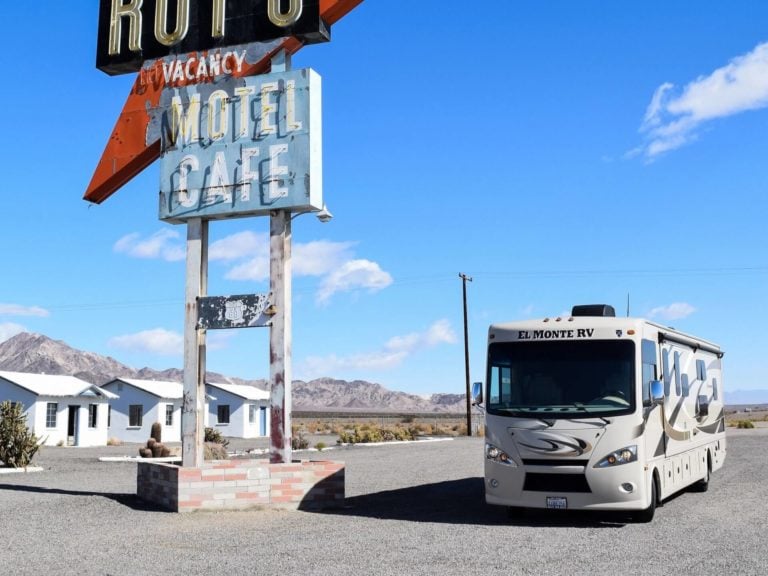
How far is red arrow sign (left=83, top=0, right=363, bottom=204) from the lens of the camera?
1772cm

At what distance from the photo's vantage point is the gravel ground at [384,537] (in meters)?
9.73

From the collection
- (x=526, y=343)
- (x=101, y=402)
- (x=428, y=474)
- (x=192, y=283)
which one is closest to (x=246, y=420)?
(x=101, y=402)

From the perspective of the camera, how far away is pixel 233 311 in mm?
16125

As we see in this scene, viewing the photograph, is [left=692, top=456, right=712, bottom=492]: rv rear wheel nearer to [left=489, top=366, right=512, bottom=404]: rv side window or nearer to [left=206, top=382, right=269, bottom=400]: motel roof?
[left=489, top=366, right=512, bottom=404]: rv side window

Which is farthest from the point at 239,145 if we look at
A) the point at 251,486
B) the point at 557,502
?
the point at 557,502

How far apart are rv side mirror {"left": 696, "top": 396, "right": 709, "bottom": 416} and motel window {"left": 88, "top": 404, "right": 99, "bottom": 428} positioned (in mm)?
37105

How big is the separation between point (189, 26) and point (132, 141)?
2726 millimetres

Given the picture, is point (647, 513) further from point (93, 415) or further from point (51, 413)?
point (93, 415)

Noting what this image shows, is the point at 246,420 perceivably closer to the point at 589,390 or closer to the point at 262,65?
the point at 262,65

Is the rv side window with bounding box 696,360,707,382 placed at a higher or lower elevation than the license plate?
higher

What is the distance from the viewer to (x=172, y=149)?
17.2 meters

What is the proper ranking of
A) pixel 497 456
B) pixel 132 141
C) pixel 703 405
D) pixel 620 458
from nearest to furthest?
pixel 620 458, pixel 497 456, pixel 703 405, pixel 132 141

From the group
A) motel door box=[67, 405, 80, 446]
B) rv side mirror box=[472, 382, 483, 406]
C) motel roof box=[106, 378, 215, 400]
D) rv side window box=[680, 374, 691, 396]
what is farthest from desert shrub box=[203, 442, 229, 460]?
motel roof box=[106, 378, 215, 400]

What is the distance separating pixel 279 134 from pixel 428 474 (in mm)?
10896
